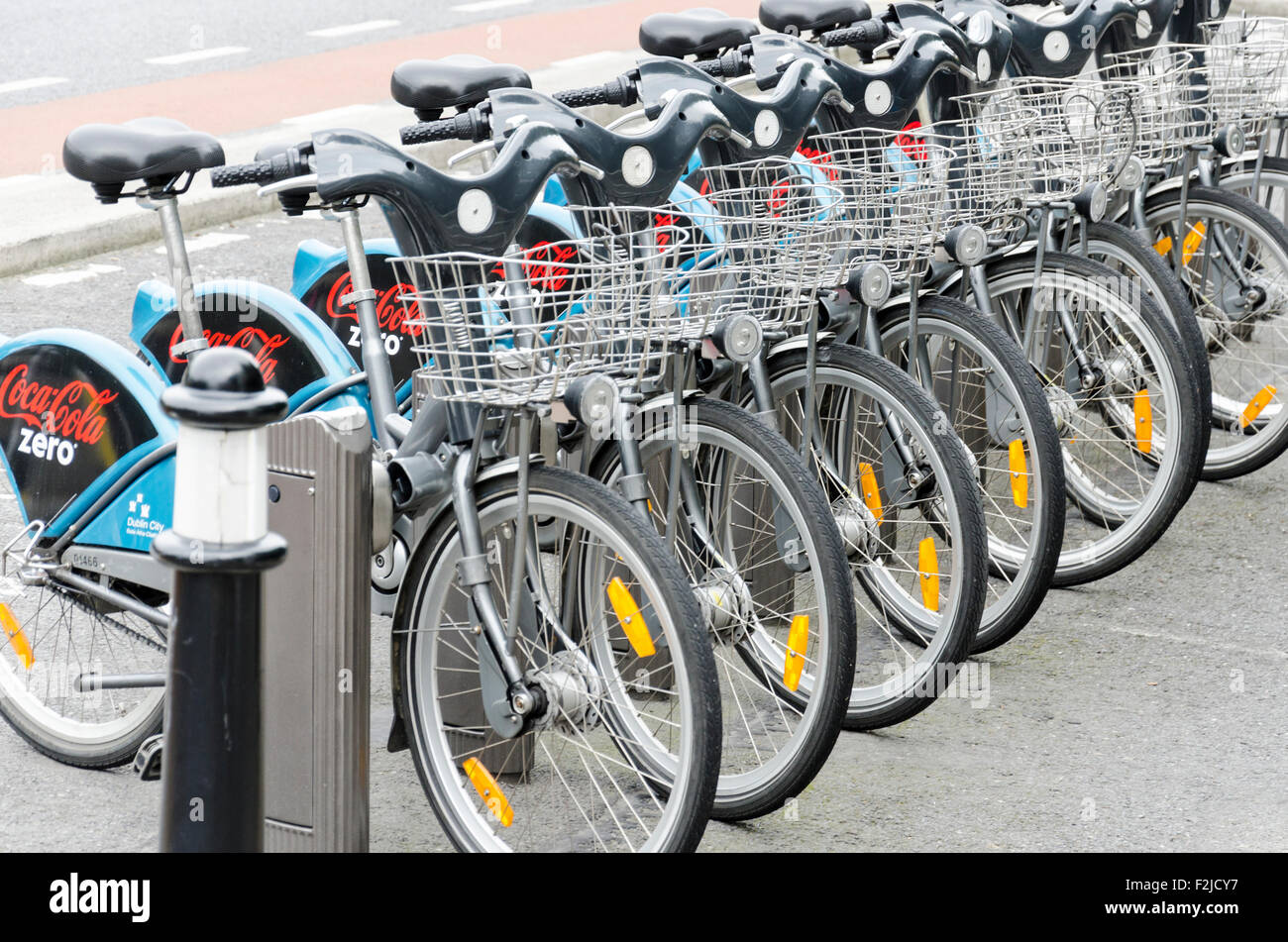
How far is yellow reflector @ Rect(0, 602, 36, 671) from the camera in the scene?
3930 millimetres

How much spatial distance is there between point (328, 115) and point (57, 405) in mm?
6251

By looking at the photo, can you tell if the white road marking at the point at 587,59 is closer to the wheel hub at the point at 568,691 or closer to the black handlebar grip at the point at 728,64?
the black handlebar grip at the point at 728,64

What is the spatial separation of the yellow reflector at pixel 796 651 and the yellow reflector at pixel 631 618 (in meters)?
0.46

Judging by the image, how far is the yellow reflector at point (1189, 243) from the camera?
5.53 meters

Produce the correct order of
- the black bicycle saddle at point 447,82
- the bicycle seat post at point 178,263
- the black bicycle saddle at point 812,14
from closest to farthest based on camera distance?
the bicycle seat post at point 178,263 < the black bicycle saddle at point 447,82 < the black bicycle saddle at point 812,14

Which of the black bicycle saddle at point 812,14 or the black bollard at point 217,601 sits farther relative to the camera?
the black bicycle saddle at point 812,14

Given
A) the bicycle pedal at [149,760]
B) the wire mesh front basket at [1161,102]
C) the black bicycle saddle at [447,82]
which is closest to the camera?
the bicycle pedal at [149,760]

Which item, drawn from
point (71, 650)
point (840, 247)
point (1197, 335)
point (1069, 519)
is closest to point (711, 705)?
point (840, 247)

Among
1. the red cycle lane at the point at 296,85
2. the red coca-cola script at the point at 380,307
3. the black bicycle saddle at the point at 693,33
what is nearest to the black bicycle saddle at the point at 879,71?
the black bicycle saddle at the point at 693,33

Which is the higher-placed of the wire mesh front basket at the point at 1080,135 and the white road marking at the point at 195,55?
the wire mesh front basket at the point at 1080,135

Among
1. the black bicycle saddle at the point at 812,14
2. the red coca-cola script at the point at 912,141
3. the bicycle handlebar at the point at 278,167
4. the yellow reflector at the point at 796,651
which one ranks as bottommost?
the yellow reflector at the point at 796,651

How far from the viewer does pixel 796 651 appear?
11.9 ft

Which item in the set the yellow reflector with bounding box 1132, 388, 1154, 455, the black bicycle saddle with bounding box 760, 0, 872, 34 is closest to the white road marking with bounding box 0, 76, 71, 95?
the black bicycle saddle with bounding box 760, 0, 872, 34

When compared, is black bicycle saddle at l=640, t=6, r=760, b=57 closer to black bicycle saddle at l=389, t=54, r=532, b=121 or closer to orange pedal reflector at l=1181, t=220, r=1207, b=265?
black bicycle saddle at l=389, t=54, r=532, b=121
